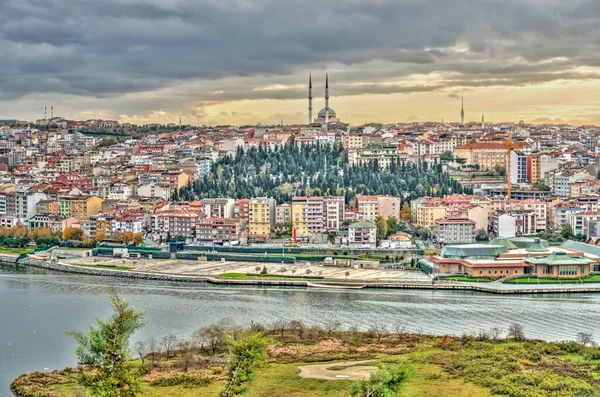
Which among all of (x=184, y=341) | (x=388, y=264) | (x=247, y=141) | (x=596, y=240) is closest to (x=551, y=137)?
(x=247, y=141)

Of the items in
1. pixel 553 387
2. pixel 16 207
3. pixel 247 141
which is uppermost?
pixel 247 141

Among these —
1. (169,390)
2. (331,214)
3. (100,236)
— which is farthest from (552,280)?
(100,236)

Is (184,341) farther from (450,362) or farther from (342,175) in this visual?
(342,175)

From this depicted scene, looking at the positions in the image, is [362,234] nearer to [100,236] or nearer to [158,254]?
[158,254]

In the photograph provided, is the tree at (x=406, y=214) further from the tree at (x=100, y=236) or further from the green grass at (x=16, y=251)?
the green grass at (x=16, y=251)

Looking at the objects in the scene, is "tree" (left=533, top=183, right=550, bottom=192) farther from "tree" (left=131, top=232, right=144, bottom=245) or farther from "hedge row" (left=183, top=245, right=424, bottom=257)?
"tree" (left=131, top=232, right=144, bottom=245)

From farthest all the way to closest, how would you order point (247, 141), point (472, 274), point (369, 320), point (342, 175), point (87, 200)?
1. point (247, 141)
2. point (342, 175)
3. point (87, 200)
4. point (472, 274)
5. point (369, 320)
